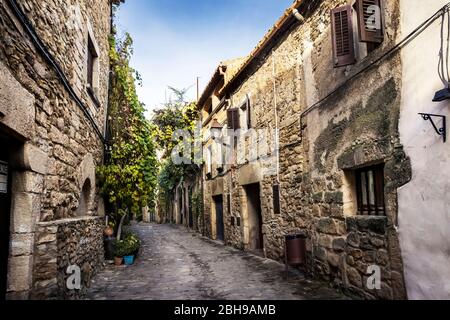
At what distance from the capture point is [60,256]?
3852mm

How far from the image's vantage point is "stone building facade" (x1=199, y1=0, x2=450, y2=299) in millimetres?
3617

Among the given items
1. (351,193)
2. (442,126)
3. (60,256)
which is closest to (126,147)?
(60,256)

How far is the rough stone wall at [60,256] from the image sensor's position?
344 cm

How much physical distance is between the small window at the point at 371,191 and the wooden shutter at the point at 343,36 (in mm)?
1513

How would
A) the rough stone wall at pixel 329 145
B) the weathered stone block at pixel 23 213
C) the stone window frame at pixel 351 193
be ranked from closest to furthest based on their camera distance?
the weathered stone block at pixel 23 213 < the rough stone wall at pixel 329 145 < the stone window frame at pixel 351 193

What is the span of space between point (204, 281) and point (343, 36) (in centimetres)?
446

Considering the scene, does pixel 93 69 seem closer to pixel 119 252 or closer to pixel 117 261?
pixel 119 252

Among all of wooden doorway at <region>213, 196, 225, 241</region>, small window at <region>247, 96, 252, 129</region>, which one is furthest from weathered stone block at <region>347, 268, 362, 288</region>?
wooden doorway at <region>213, 196, 225, 241</region>

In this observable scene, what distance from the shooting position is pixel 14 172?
3.27m

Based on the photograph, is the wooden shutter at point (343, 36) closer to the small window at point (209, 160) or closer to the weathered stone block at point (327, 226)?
the weathered stone block at point (327, 226)

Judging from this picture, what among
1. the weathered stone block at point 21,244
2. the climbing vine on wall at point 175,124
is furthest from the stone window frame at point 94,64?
the climbing vine on wall at point 175,124
